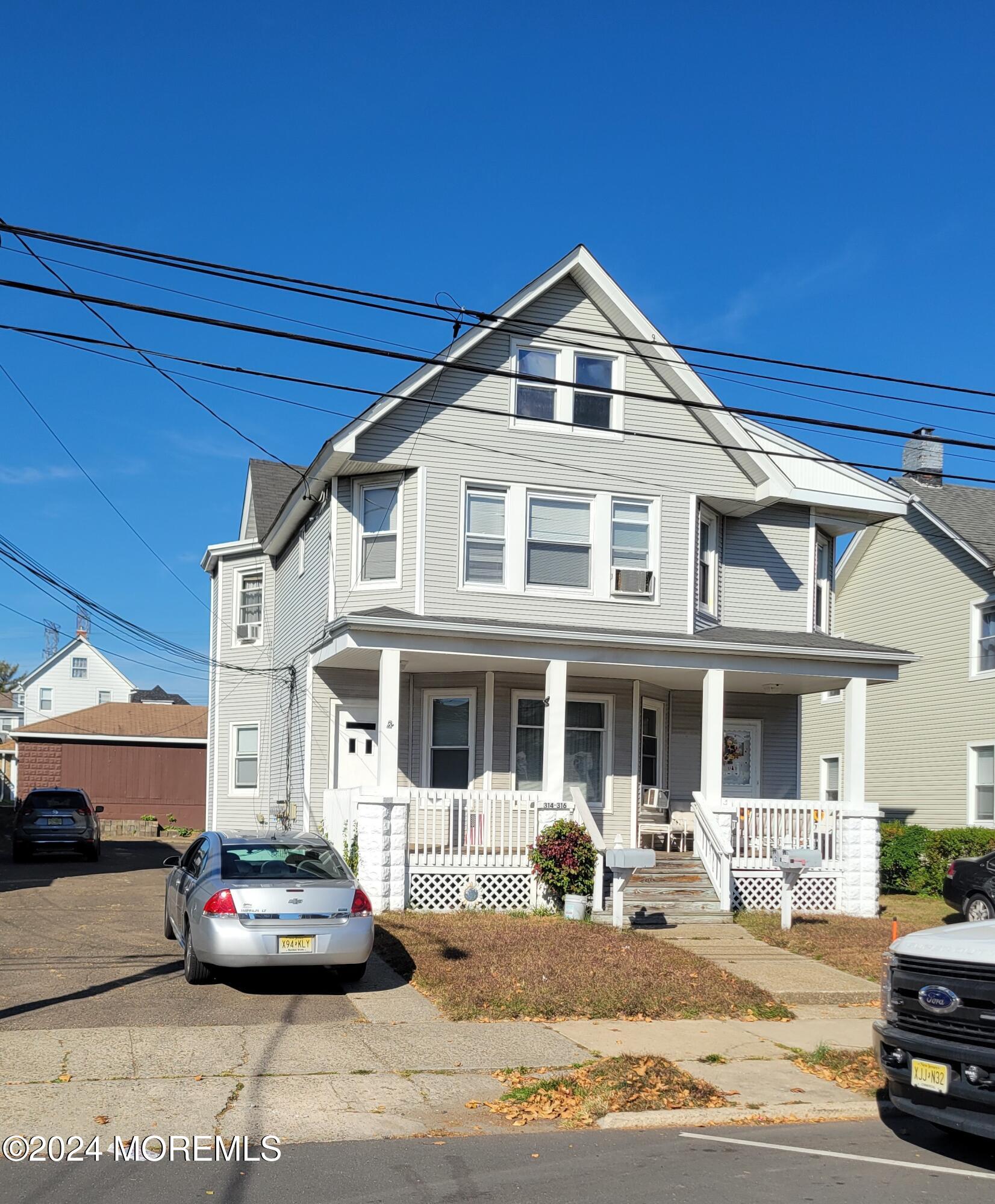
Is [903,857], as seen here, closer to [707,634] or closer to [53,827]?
[707,634]

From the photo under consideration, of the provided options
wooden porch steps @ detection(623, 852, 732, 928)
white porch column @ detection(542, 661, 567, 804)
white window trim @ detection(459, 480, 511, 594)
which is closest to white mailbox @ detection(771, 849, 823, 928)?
wooden porch steps @ detection(623, 852, 732, 928)

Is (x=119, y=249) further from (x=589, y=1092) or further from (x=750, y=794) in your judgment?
(x=750, y=794)

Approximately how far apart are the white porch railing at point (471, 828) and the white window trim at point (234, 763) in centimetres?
863

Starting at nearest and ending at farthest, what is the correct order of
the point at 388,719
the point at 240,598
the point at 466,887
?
the point at 466,887
the point at 388,719
the point at 240,598

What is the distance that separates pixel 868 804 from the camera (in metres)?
19.6

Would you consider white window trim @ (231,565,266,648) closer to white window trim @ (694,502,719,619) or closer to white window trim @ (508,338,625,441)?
white window trim @ (508,338,625,441)

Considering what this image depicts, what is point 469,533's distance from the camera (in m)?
20.0

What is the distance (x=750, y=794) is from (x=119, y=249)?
1566cm

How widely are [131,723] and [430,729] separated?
28.2 m

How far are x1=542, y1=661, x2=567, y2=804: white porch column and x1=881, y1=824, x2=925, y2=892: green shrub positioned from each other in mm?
9448

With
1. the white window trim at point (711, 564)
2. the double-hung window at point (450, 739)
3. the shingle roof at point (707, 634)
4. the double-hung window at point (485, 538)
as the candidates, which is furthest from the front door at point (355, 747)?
the white window trim at point (711, 564)

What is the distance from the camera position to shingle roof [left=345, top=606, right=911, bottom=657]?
→ 61.4ft

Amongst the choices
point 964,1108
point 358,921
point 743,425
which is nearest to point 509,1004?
point 358,921

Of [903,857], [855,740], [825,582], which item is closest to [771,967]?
[855,740]
